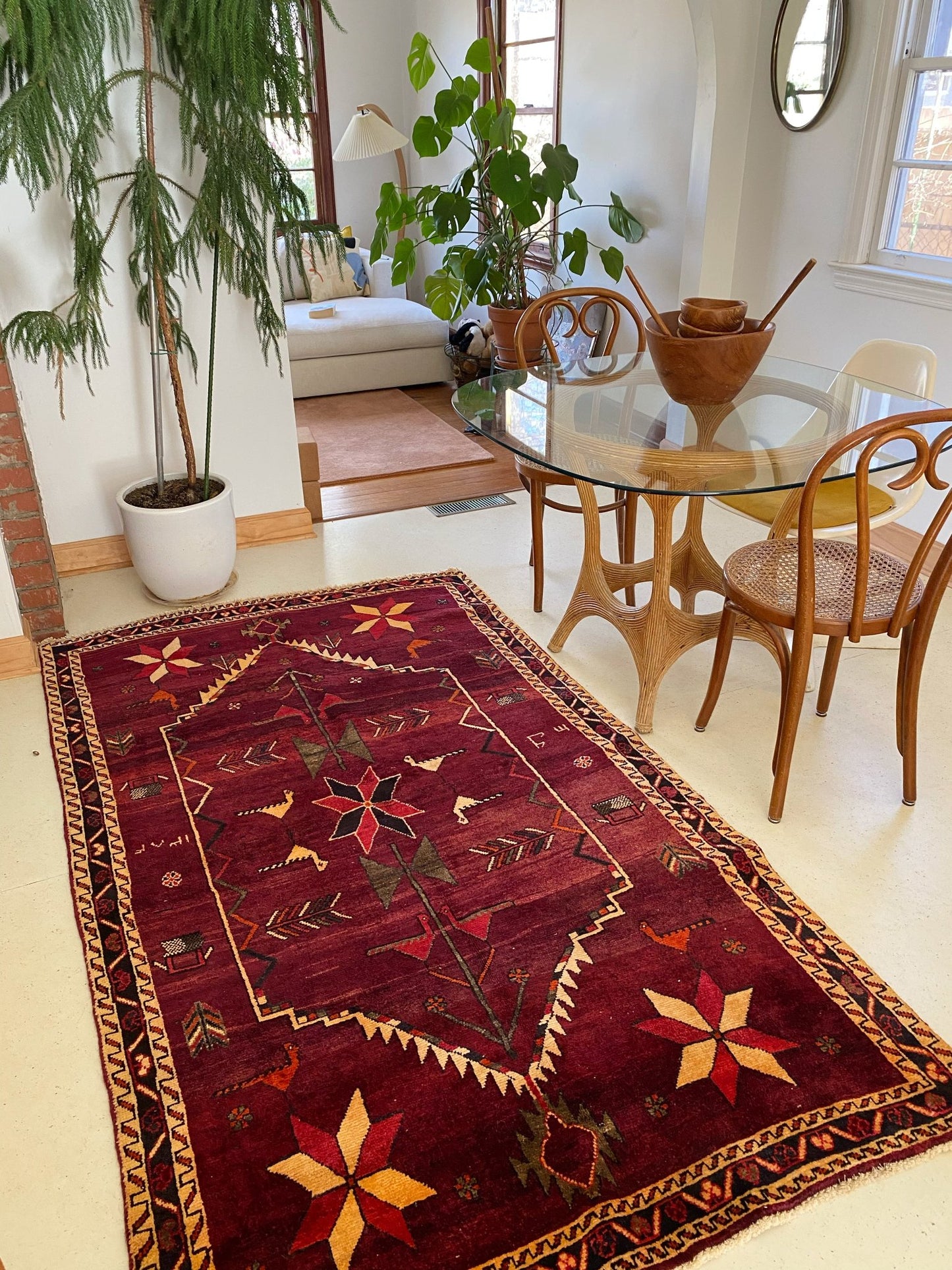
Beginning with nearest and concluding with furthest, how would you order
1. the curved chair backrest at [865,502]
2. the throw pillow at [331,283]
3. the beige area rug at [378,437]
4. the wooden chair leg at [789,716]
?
1. the curved chair backrest at [865,502]
2. the wooden chair leg at [789,716]
3. the beige area rug at [378,437]
4. the throw pillow at [331,283]

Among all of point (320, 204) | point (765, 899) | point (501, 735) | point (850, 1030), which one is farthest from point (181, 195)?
point (320, 204)

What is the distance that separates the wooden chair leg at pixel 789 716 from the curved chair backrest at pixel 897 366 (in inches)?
40.3

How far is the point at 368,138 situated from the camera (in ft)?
18.2

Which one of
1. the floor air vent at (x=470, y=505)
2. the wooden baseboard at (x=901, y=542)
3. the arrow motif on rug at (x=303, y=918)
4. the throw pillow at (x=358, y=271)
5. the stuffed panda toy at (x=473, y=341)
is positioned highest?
the throw pillow at (x=358, y=271)

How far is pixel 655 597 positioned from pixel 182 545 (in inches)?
58.6

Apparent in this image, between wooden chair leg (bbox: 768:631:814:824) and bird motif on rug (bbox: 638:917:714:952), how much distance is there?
382 millimetres

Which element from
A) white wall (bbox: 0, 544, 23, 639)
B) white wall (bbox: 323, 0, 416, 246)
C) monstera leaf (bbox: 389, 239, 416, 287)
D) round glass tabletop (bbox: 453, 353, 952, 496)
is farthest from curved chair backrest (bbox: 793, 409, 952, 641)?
white wall (bbox: 323, 0, 416, 246)

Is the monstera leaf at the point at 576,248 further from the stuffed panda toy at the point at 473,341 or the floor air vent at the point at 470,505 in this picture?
the floor air vent at the point at 470,505

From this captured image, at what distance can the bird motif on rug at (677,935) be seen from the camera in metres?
1.85

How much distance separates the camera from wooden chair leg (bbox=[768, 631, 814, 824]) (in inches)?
80.5

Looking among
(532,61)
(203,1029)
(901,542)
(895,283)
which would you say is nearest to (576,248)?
(532,61)

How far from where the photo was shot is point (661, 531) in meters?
2.34

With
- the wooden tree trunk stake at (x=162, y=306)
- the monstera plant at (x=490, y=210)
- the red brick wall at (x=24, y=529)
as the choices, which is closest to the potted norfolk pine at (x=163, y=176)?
the wooden tree trunk stake at (x=162, y=306)

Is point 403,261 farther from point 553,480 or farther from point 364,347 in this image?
point 553,480
